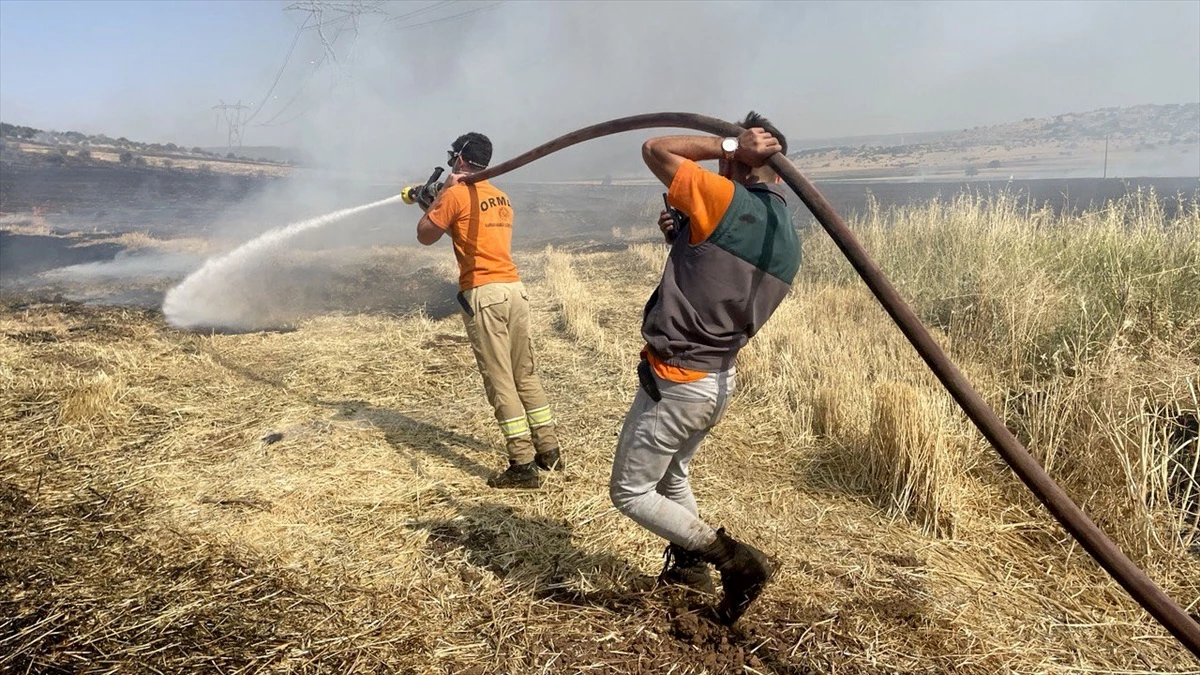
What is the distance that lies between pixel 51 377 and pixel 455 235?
4157 mm

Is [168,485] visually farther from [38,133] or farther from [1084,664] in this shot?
[38,133]

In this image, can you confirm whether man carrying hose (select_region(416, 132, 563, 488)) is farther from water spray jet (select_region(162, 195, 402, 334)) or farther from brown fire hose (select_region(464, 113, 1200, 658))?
water spray jet (select_region(162, 195, 402, 334))

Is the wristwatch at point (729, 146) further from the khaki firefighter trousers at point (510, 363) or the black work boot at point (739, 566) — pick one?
the khaki firefighter trousers at point (510, 363)

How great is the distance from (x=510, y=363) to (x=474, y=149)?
1492 millimetres

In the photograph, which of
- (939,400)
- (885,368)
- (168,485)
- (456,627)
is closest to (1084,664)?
(939,400)

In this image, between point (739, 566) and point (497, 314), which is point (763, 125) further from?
point (497, 314)

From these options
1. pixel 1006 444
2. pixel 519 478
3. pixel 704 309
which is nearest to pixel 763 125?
pixel 704 309

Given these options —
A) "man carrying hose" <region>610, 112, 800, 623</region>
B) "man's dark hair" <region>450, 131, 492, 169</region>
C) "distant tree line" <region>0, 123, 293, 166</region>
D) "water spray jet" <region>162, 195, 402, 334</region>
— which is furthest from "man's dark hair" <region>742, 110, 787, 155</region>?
"distant tree line" <region>0, 123, 293, 166</region>

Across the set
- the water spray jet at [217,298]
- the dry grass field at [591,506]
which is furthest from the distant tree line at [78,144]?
the dry grass field at [591,506]

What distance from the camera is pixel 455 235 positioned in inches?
174

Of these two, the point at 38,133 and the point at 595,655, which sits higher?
the point at 38,133

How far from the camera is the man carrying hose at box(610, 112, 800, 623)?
2.33m

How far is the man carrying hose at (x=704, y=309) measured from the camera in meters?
2.33

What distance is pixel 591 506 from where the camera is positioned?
157 inches
